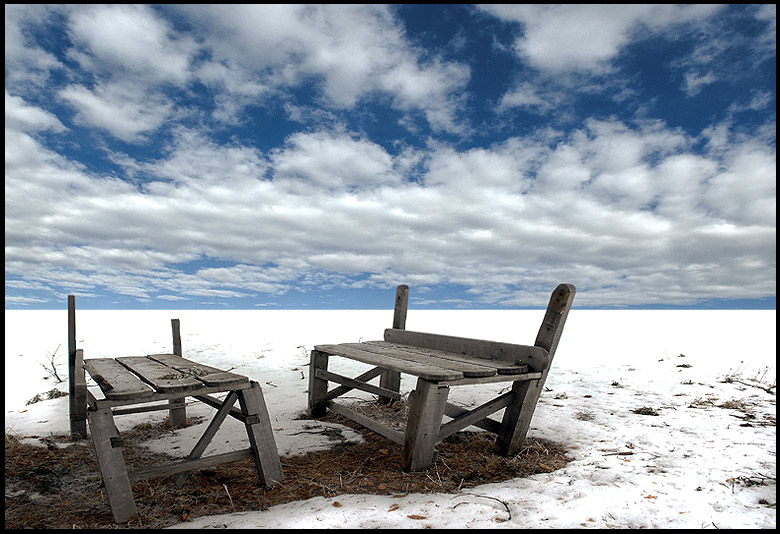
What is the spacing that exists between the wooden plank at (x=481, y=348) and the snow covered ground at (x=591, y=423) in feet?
3.30

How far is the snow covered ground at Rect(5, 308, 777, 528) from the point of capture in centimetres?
316

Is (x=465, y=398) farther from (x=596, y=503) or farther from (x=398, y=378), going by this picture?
(x=596, y=503)

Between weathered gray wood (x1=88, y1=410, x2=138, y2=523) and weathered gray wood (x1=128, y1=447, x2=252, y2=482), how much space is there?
12 cm

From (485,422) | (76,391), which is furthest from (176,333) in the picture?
(485,422)

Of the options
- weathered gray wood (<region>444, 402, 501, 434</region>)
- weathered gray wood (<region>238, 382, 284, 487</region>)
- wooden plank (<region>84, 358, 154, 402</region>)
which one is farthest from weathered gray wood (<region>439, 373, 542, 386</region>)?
wooden plank (<region>84, 358, 154, 402</region>)

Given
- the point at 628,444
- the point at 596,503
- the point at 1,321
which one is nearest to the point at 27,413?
the point at 1,321

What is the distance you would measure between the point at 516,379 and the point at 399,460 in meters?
1.40

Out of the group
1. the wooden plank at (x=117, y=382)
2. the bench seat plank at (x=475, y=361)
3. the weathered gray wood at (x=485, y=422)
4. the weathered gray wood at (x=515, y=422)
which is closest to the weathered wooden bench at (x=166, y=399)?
the wooden plank at (x=117, y=382)

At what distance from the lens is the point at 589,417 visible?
5.95 meters

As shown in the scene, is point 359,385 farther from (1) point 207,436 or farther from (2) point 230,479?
(1) point 207,436

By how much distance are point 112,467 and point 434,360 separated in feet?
9.68

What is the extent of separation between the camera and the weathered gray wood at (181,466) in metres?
3.63

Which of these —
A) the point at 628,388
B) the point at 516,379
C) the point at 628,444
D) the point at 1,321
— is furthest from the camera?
the point at 628,388

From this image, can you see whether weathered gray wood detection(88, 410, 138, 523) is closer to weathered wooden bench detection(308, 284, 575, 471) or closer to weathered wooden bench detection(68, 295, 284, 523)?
weathered wooden bench detection(68, 295, 284, 523)
